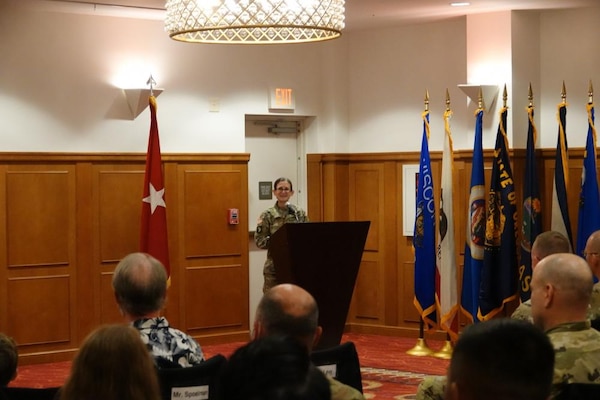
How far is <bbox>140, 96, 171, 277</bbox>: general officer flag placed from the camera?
823 centimetres

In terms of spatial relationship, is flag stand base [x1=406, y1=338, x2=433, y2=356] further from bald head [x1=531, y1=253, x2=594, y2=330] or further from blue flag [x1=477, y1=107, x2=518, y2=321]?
bald head [x1=531, y1=253, x2=594, y2=330]

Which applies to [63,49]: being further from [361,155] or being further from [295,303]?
[295,303]

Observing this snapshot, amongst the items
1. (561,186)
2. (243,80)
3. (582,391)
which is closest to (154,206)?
(243,80)

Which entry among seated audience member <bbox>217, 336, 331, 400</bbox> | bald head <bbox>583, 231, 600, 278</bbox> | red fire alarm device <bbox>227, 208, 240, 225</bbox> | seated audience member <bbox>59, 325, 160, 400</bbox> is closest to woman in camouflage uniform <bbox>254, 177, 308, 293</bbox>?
red fire alarm device <bbox>227, 208, 240, 225</bbox>

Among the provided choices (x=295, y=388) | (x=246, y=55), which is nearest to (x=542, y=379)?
(x=295, y=388)

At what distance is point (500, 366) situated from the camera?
80.8 inches

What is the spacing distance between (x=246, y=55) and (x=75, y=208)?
223 centimetres

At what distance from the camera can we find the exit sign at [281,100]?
9352mm

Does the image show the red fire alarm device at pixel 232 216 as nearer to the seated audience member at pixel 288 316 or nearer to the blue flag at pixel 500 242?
the blue flag at pixel 500 242

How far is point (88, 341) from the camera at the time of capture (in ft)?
7.80

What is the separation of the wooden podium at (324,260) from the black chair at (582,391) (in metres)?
3.63

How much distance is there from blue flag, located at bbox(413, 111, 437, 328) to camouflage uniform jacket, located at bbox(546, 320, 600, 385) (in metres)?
5.11

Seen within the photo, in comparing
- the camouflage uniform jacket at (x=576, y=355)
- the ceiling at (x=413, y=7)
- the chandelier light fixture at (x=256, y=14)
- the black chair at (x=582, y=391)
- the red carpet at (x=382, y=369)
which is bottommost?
the red carpet at (x=382, y=369)

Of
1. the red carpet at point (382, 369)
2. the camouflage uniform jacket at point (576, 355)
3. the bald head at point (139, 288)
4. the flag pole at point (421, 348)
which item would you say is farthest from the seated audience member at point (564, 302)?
the flag pole at point (421, 348)
